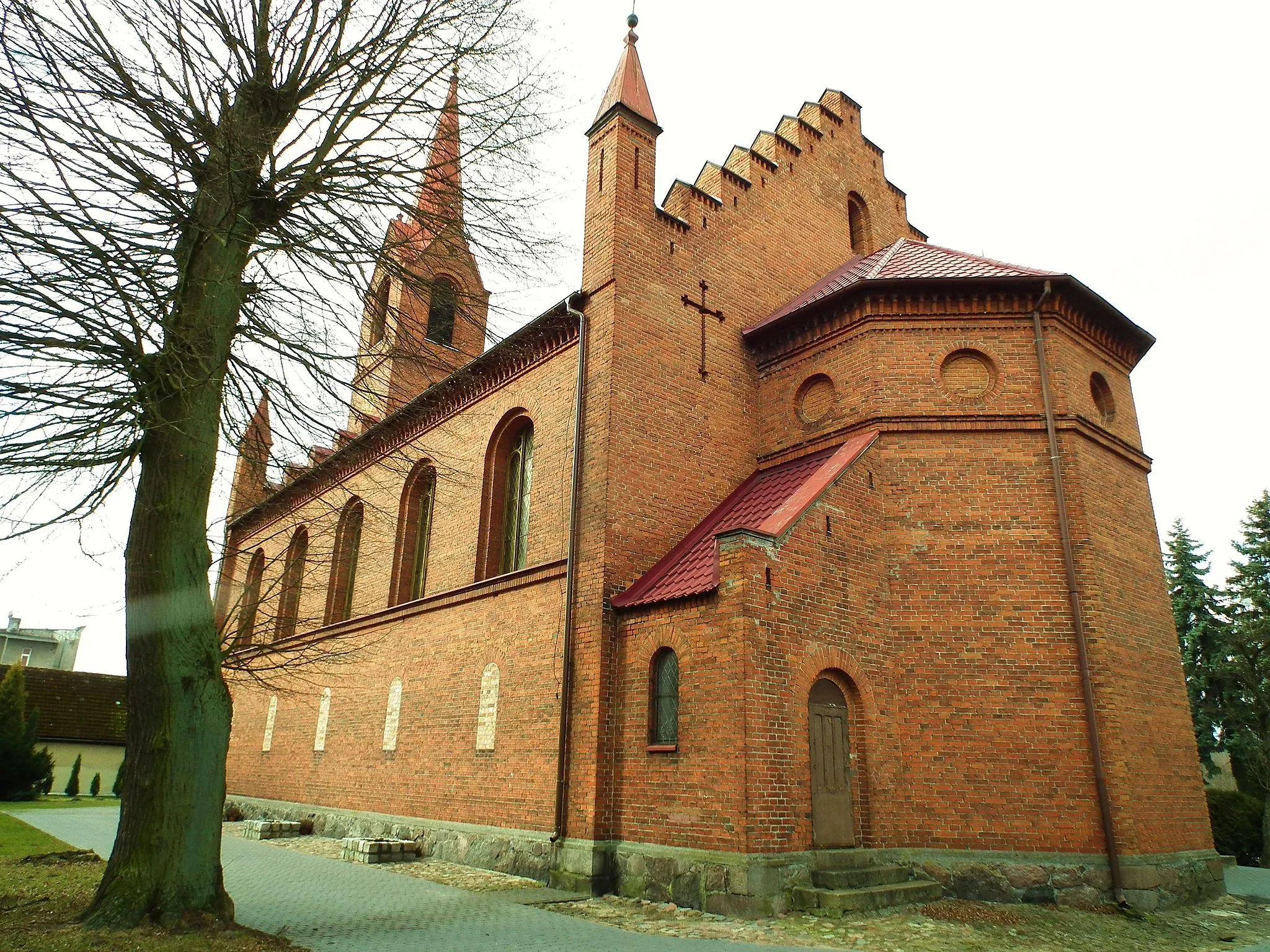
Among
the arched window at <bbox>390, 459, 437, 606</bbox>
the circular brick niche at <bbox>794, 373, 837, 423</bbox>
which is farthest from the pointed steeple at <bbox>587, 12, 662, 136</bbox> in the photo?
the arched window at <bbox>390, 459, 437, 606</bbox>

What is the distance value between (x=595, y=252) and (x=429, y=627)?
22.4 feet

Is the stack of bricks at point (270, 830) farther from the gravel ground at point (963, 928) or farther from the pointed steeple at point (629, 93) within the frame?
the pointed steeple at point (629, 93)

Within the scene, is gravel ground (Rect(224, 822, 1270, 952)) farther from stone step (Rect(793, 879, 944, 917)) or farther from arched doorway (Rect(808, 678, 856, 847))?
arched doorway (Rect(808, 678, 856, 847))

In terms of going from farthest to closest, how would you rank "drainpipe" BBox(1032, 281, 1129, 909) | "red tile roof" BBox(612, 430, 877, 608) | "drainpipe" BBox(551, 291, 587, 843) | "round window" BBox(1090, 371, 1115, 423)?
1. "round window" BBox(1090, 371, 1115, 423)
2. "drainpipe" BBox(551, 291, 587, 843)
3. "red tile roof" BBox(612, 430, 877, 608)
4. "drainpipe" BBox(1032, 281, 1129, 909)

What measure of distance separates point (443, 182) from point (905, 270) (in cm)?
713

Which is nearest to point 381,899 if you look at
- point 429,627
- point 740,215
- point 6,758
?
point 429,627

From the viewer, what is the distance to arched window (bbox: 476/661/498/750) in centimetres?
1228

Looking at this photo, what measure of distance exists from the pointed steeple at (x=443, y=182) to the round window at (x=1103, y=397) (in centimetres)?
945

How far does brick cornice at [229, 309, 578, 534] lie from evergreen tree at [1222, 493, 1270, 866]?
17.2 m

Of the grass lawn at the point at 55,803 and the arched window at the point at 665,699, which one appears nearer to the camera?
the arched window at the point at 665,699

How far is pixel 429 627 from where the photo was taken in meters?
14.5

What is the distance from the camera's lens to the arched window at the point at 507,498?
13.9 meters

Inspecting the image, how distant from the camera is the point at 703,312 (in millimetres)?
13211

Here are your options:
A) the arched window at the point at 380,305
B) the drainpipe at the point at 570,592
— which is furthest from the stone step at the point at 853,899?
the arched window at the point at 380,305
